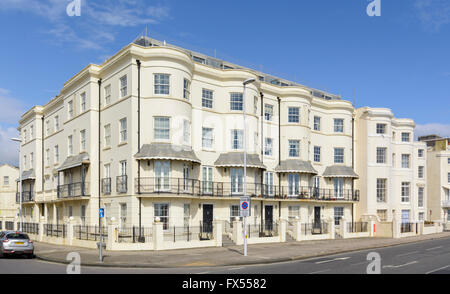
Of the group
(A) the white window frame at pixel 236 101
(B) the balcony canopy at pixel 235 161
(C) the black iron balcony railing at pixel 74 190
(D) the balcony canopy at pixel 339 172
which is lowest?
(C) the black iron balcony railing at pixel 74 190

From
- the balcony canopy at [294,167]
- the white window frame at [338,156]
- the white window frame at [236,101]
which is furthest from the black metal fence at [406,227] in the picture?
the white window frame at [236,101]

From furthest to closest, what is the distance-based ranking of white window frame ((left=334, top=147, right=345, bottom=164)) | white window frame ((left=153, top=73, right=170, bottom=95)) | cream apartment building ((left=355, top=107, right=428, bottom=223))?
cream apartment building ((left=355, top=107, right=428, bottom=223))
white window frame ((left=334, top=147, right=345, bottom=164))
white window frame ((left=153, top=73, right=170, bottom=95))

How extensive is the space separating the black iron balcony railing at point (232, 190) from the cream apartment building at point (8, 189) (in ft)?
127

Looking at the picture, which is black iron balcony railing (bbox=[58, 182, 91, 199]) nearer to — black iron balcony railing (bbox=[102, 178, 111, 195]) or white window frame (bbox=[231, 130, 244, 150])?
black iron balcony railing (bbox=[102, 178, 111, 195])

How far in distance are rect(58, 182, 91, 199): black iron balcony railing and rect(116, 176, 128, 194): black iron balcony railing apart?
11.1 feet

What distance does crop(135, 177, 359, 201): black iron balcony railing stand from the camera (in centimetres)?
2906

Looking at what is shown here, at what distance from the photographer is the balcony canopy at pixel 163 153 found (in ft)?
93.7

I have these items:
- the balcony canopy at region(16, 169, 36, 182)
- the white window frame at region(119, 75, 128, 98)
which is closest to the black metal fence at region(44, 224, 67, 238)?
the white window frame at region(119, 75, 128, 98)

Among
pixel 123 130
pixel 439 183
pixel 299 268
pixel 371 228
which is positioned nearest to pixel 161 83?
pixel 123 130

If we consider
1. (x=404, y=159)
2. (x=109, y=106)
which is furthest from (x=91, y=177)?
(x=404, y=159)

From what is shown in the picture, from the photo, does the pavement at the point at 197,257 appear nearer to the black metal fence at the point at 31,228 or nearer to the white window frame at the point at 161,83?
the white window frame at the point at 161,83

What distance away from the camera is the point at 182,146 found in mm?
30000

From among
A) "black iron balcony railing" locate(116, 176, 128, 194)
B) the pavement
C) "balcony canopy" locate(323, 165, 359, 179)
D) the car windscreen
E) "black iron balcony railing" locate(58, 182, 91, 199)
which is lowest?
the pavement

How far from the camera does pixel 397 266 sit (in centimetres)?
1900
